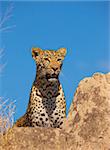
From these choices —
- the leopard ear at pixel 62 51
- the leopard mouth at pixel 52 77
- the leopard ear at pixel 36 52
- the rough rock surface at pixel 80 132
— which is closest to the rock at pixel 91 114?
the rough rock surface at pixel 80 132

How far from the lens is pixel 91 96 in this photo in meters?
7.84

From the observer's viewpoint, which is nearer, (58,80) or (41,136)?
(41,136)

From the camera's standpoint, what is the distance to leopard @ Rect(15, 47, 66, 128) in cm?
813

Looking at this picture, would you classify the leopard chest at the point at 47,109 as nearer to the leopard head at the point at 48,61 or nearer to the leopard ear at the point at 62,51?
the leopard head at the point at 48,61

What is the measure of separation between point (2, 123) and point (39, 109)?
2.70 feet

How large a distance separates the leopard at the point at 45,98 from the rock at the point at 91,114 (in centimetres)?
49

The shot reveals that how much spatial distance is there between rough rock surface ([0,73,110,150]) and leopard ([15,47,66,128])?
1.93ft

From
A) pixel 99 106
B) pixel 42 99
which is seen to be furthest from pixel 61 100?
pixel 99 106

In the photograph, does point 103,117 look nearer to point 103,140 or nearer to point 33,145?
point 103,140

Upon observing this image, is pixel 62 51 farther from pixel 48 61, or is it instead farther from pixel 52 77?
pixel 52 77

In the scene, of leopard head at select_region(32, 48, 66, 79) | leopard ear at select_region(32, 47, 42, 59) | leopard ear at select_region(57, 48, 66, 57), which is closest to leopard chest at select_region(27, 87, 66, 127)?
leopard head at select_region(32, 48, 66, 79)

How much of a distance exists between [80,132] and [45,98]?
4.01 ft

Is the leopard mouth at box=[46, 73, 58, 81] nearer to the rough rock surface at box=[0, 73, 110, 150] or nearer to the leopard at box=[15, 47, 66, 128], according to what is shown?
the leopard at box=[15, 47, 66, 128]

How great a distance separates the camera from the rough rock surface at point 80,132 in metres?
7.50
